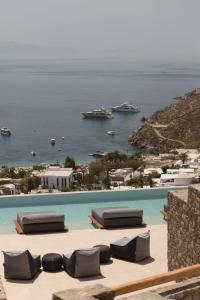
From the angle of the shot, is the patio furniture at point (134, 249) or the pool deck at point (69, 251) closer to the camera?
the pool deck at point (69, 251)

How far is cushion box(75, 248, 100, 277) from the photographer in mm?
5867

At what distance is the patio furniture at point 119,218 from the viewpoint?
781cm

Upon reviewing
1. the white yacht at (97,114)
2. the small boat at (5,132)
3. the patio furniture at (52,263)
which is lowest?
the small boat at (5,132)

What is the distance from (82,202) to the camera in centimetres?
969

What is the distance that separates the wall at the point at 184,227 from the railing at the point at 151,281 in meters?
1.39

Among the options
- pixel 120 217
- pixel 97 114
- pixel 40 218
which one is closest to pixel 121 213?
pixel 120 217

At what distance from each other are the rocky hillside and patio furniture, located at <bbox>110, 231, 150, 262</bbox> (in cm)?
4641

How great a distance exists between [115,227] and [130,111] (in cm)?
8409

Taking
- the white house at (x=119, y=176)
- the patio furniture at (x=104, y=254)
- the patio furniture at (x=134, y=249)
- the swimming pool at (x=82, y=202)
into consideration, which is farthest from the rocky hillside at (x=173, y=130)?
the patio furniture at (x=104, y=254)

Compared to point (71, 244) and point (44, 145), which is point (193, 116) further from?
point (71, 244)

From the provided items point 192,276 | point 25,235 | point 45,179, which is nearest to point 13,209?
point 25,235

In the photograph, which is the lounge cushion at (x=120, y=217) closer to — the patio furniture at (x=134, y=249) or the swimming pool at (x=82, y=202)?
the swimming pool at (x=82, y=202)

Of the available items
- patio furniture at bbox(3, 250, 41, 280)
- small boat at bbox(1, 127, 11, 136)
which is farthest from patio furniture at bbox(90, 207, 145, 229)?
small boat at bbox(1, 127, 11, 136)

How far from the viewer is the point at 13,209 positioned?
30.3 ft
